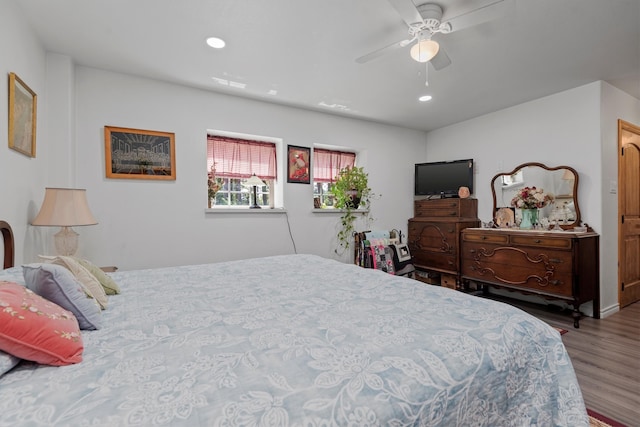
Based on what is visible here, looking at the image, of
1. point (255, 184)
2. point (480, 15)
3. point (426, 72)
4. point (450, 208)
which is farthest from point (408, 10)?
point (450, 208)

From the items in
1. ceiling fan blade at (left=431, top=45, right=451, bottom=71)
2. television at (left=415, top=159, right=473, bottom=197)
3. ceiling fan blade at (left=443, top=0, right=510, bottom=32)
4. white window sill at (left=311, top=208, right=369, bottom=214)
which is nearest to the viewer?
ceiling fan blade at (left=443, top=0, right=510, bottom=32)

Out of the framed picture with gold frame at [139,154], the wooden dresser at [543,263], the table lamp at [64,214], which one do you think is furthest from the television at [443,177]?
the table lamp at [64,214]

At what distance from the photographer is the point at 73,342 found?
0.89m

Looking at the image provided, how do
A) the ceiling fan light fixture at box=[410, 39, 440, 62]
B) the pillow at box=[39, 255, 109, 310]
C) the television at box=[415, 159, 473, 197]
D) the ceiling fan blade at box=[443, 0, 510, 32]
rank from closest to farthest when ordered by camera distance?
the pillow at box=[39, 255, 109, 310] < the ceiling fan blade at box=[443, 0, 510, 32] < the ceiling fan light fixture at box=[410, 39, 440, 62] < the television at box=[415, 159, 473, 197]

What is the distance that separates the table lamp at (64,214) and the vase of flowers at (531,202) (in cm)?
443

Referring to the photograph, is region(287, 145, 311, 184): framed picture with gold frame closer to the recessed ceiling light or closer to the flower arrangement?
the recessed ceiling light

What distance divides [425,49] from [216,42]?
5.20 ft

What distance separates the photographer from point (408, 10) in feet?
5.79

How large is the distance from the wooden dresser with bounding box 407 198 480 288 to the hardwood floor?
1.05 m

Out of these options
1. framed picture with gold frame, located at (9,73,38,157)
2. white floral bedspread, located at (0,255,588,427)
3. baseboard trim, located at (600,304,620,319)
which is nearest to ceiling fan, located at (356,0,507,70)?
white floral bedspread, located at (0,255,588,427)

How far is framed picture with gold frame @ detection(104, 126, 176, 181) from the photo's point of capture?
9.20 feet

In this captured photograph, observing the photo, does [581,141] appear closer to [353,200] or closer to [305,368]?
[353,200]

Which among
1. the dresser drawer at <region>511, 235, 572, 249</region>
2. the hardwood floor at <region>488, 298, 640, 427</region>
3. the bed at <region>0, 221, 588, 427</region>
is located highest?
the dresser drawer at <region>511, 235, 572, 249</region>

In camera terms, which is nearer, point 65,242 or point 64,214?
point 64,214
